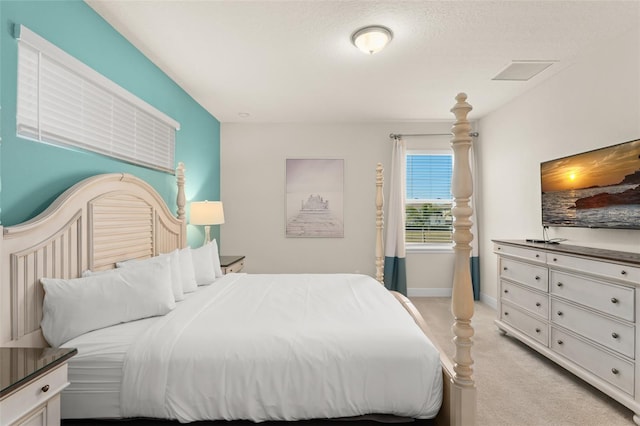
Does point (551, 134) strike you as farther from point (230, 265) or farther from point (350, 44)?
point (230, 265)

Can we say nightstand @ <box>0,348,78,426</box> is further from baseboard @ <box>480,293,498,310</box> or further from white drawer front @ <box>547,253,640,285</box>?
baseboard @ <box>480,293,498,310</box>

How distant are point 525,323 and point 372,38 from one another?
2.84 metres

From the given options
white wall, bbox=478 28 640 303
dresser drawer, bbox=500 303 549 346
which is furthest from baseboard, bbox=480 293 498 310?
dresser drawer, bbox=500 303 549 346

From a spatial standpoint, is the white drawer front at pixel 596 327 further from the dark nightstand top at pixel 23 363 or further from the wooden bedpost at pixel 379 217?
the dark nightstand top at pixel 23 363

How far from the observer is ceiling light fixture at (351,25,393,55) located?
2.30 m

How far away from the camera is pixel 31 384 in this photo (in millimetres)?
1038

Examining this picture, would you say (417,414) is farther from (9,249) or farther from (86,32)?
(86,32)

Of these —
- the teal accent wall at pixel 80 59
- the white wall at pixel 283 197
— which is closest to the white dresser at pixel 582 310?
the white wall at pixel 283 197

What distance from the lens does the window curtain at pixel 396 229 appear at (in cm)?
454

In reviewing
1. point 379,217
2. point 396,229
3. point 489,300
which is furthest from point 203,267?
point 489,300

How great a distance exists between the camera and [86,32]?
2.05 metres

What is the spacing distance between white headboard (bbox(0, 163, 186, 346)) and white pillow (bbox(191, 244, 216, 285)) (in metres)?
0.32

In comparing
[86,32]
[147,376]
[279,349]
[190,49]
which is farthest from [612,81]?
[86,32]

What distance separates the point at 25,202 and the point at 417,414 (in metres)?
2.25
